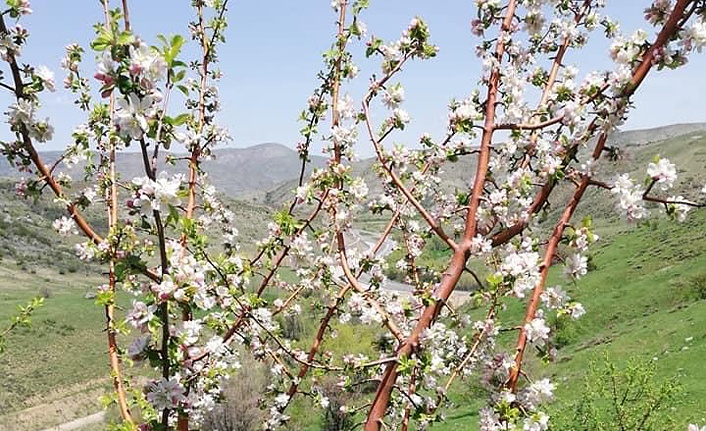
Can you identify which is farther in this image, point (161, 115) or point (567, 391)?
point (567, 391)

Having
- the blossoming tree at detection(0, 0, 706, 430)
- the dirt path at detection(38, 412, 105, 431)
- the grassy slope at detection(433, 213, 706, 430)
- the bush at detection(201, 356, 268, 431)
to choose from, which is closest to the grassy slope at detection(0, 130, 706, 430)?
the grassy slope at detection(433, 213, 706, 430)

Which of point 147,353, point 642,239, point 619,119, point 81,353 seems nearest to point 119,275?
point 147,353

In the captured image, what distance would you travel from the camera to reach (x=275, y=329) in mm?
3172

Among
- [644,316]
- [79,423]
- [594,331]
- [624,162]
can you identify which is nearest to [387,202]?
[624,162]

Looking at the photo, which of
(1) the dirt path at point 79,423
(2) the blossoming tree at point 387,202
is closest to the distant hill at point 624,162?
(2) the blossoming tree at point 387,202

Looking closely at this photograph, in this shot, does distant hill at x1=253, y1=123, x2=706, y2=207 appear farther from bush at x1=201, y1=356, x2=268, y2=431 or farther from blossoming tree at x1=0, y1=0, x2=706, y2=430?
bush at x1=201, y1=356, x2=268, y2=431

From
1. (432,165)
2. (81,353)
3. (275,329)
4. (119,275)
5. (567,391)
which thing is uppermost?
(432,165)

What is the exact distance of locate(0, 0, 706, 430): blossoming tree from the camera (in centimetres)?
148

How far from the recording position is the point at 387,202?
9.39 ft

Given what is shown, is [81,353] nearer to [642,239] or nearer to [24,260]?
[24,260]

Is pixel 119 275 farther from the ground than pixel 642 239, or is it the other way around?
pixel 119 275

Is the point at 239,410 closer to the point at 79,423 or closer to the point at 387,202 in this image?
the point at 79,423

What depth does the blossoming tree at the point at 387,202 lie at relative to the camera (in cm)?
148

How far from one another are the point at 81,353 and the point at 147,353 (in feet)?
194
